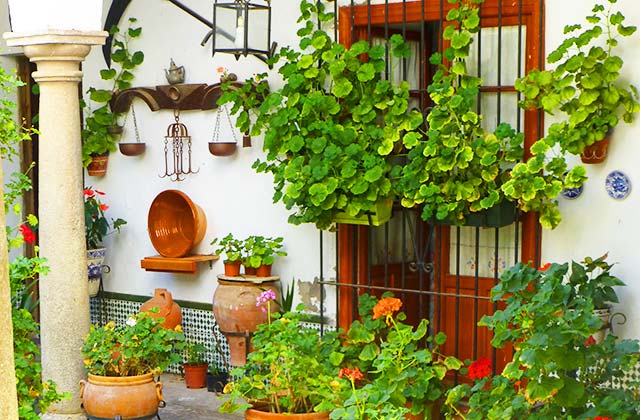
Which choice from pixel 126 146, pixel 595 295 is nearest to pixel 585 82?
pixel 595 295

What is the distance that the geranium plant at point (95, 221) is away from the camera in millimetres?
9719

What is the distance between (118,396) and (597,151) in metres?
3.26

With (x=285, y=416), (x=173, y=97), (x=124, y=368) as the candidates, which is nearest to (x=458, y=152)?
(x=285, y=416)

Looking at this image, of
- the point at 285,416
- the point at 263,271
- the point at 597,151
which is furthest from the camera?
the point at 263,271

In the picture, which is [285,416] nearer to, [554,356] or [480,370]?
[480,370]

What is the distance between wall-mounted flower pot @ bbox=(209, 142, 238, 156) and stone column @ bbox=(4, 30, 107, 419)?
5.18 feet

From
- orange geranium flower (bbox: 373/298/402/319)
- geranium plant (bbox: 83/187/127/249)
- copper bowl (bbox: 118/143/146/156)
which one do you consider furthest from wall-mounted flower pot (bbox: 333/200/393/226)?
geranium plant (bbox: 83/187/127/249)

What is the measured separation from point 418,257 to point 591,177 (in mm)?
1377

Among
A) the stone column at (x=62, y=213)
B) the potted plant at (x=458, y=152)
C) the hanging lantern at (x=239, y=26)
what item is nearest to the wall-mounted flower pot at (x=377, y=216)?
the potted plant at (x=458, y=152)

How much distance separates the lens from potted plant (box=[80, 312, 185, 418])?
24.9 ft

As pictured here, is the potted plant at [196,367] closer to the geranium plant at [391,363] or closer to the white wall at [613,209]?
the geranium plant at [391,363]

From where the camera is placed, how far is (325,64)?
8.27m

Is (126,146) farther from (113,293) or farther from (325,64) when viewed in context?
(325,64)

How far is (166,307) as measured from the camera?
9.16 metres
